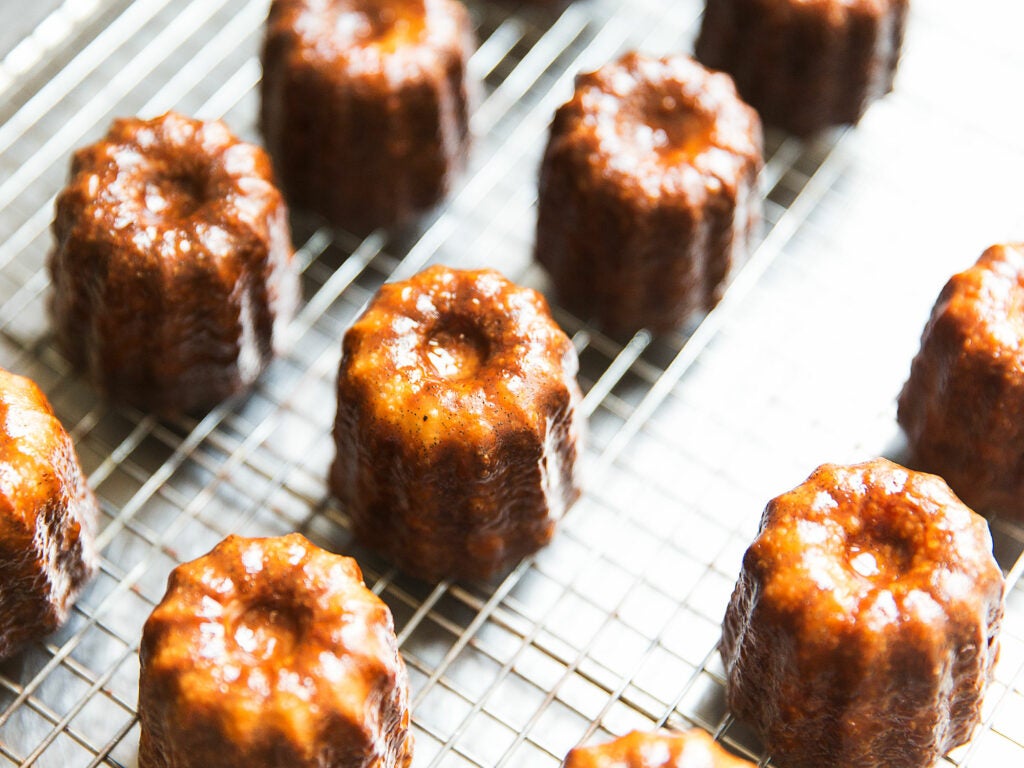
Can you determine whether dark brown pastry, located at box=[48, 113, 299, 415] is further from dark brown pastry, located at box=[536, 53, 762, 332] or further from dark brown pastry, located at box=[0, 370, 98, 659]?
dark brown pastry, located at box=[536, 53, 762, 332]

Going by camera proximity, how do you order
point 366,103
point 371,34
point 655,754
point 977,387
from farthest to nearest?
1. point 371,34
2. point 366,103
3. point 977,387
4. point 655,754

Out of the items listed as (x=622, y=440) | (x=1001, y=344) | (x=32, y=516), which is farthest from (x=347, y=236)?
(x=1001, y=344)

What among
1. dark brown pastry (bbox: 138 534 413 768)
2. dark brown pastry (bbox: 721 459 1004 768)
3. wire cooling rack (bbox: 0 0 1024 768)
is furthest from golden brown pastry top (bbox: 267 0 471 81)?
dark brown pastry (bbox: 721 459 1004 768)

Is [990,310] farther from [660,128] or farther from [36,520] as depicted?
[36,520]

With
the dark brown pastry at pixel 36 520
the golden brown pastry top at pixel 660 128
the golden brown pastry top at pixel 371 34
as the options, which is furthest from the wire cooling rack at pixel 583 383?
the golden brown pastry top at pixel 660 128

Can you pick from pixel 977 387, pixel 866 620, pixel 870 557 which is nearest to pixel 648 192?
pixel 977 387

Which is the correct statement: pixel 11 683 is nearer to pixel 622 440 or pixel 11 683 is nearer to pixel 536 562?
pixel 536 562
